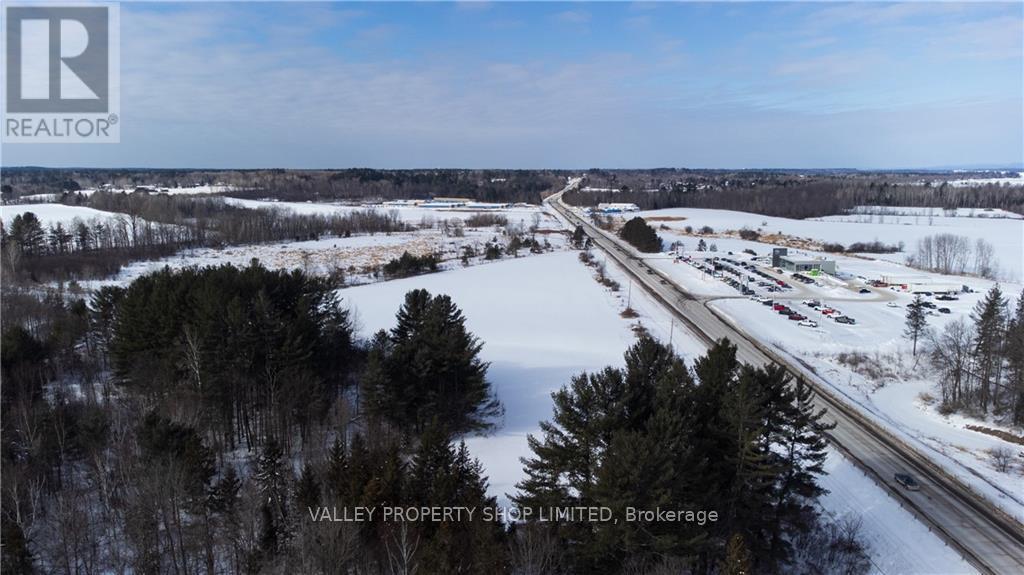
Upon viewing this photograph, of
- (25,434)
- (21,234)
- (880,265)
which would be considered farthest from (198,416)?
(880,265)

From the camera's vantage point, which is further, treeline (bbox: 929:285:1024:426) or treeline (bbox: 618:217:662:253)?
treeline (bbox: 618:217:662:253)

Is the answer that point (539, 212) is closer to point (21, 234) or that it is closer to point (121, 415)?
point (21, 234)

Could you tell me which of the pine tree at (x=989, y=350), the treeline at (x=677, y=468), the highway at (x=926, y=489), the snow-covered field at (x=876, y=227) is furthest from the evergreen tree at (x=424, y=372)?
the snow-covered field at (x=876, y=227)

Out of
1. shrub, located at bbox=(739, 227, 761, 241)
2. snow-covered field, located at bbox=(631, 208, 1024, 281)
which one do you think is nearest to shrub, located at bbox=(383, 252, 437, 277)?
snow-covered field, located at bbox=(631, 208, 1024, 281)

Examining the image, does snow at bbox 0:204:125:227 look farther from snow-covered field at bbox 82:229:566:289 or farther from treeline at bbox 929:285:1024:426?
treeline at bbox 929:285:1024:426

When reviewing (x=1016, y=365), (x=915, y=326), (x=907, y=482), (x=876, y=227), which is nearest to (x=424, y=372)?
(x=907, y=482)

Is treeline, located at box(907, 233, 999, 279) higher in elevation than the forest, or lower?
higher

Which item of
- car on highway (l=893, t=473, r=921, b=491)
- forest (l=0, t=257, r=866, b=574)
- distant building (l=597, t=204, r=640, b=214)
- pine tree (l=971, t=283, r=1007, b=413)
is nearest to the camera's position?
forest (l=0, t=257, r=866, b=574)
